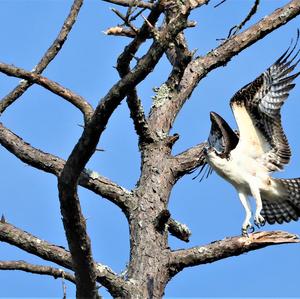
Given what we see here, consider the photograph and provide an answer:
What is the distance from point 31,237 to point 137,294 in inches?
38.6

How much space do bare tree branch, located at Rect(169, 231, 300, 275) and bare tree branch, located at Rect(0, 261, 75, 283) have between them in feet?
2.90

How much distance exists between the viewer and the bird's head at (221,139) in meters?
7.76

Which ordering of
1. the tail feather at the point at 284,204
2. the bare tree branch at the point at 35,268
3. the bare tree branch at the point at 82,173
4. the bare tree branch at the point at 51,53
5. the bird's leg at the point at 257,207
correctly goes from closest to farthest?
the bare tree branch at the point at 35,268 < the bare tree branch at the point at 82,173 < the bare tree branch at the point at 51,53 < the bird's leg at the point at 257,207 < the tail feather at the point at 284,204

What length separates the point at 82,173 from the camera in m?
7.00

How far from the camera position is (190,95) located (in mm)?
7973

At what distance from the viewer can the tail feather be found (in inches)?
316

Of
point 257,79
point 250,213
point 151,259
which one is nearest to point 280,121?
point 257,79

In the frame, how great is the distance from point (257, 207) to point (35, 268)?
7.71 feet

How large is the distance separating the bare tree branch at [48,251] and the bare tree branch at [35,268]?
0.18 m

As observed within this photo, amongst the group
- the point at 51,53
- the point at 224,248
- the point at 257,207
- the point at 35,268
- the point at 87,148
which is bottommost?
Answer: the point at 224,248

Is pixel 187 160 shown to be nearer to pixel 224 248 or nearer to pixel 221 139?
pixel 221 139

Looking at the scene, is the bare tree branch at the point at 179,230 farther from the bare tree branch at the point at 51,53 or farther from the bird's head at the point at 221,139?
the bare tree branch at the point at 51,53

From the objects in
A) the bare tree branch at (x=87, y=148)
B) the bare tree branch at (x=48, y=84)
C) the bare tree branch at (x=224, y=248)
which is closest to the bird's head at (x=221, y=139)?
the bare tree branch at (x=224, y=248)

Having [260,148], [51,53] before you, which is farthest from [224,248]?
[51,53]
